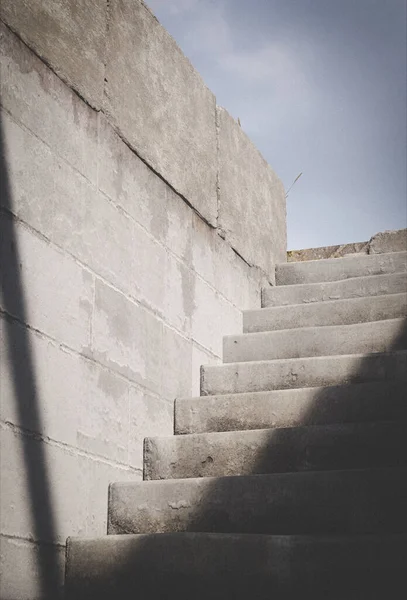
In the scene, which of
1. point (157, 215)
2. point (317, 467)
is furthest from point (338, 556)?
point (157, 215)

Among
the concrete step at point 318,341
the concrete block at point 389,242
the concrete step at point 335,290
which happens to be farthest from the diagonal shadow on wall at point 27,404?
the concrete block at point 389,242

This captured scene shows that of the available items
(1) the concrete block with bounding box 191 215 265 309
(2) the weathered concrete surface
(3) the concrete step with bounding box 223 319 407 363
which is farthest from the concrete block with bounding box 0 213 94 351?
(3) the concrete step with bounding box 223 319 407 363

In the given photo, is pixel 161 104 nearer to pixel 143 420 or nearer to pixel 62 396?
pixel 143 420

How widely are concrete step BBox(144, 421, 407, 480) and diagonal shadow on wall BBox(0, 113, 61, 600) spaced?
1.98 ft

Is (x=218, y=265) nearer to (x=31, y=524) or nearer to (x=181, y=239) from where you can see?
A: (x=181, y=239)

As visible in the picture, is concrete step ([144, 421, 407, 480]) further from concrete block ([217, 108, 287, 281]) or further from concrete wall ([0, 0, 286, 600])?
concrete block ([217, 108, 287, 281])

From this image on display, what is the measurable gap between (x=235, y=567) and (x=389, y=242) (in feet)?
10.6

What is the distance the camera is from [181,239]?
3.08 m

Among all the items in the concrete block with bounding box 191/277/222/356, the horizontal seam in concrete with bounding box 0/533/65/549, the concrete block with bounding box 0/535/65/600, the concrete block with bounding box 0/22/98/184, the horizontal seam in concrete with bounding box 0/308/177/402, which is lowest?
the concrete block with bounding box 0/535/65/600

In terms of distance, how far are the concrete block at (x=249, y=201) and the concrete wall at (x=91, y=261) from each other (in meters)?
0.20

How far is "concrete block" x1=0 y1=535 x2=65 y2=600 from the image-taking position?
1.80 metres

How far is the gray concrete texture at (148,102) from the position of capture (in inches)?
88.7

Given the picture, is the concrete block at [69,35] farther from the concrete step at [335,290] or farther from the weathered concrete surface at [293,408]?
the concrete step at [335,290]

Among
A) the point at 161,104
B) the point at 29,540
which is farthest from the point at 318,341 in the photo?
the point at 29,540
